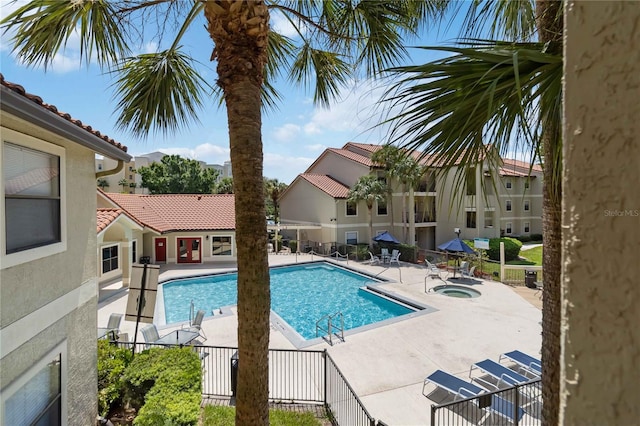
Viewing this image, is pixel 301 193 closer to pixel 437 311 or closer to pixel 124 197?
pixel 124 197

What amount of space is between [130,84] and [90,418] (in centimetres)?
622

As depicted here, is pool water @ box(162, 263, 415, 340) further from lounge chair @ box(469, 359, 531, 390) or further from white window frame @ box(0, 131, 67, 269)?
white window frame @ box(0, 131, 67, 269)

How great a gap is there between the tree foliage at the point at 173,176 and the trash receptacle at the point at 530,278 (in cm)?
4482

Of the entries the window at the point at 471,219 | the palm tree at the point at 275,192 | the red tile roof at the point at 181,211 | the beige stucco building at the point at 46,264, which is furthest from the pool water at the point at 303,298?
the palm tree at the point at 275,192

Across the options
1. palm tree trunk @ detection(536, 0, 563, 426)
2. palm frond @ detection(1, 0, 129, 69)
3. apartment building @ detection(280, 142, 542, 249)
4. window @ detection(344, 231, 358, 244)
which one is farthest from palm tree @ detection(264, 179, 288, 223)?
palm tree trunk @ detection(536, 0, 563, 426)

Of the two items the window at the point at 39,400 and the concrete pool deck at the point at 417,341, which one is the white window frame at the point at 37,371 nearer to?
the window at the point at 39,400

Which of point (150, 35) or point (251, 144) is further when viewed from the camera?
point (150, 35)

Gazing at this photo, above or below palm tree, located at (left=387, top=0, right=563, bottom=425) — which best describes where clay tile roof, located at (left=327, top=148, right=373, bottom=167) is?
above

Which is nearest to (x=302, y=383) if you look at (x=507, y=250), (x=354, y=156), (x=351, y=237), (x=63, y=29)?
(x=63, y=29)

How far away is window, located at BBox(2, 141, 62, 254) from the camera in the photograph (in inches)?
152

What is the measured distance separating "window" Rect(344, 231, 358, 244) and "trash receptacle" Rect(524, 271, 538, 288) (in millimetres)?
15406

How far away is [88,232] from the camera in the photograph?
223 inches

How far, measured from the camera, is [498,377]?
8141 mm

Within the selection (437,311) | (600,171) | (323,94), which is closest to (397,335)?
(437,311)
